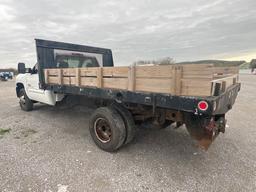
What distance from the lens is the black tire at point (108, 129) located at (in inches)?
122

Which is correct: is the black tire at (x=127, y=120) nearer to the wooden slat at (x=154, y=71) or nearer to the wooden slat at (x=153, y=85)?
the wooden slat at (x=153, y=85)

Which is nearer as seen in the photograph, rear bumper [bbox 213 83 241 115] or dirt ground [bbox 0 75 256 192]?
rear bumper [bbox 213 83 241 115]

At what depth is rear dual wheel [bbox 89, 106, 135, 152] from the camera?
10.1 ft

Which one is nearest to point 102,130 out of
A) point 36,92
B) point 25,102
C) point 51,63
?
point 51,63

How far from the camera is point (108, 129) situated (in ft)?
11.1

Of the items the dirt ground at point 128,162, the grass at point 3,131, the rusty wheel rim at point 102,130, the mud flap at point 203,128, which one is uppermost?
the mud flap at point 203,128

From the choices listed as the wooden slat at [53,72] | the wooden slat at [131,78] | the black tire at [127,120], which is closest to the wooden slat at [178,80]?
the wooden slat at [131,78]

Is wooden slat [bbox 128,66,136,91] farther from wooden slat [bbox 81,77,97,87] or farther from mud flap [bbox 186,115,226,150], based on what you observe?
mud flap [bbox 186,115,226,150]

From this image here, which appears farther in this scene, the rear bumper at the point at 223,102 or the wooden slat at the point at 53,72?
the wooden slat at the point at 53,72

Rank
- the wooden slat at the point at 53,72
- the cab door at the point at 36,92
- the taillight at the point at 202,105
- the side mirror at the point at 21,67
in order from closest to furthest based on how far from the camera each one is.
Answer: the taillight at the point at 202,105 < the wooden slat at the point at 53,72 < the cab door at the point at 36,92 < the side mirror at the point at 21,67

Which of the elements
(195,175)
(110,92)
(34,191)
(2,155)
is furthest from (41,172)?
(195,175)

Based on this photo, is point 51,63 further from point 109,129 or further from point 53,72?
point 109,129

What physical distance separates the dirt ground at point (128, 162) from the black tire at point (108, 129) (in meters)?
0.19

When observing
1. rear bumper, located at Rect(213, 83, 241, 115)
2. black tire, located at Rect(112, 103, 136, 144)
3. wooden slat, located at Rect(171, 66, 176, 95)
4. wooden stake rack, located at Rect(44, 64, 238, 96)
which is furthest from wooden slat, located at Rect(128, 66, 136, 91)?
rear bumper, located at Rect(213, 83, 241, 115)
